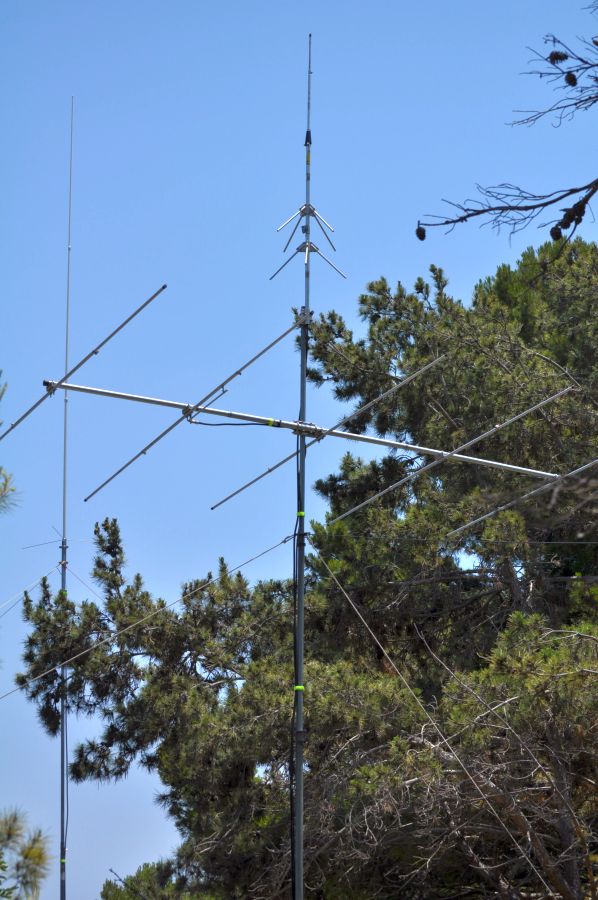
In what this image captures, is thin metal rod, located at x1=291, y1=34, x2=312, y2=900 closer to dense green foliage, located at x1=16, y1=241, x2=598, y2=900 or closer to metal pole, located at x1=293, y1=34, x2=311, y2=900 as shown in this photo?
metal pole, located at x1=293, y1=34, x2=311, y2=900

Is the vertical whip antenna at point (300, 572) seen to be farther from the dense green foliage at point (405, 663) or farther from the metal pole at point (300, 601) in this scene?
the dense green foliage at point (405, 663)

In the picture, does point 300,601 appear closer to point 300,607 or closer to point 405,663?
point 300,607

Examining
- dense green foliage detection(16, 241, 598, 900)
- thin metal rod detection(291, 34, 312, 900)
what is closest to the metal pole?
thin metal rod detection(291, 34, 312, 900)

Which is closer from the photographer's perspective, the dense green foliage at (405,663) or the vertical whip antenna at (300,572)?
the vertical whip antenna at (300,572)

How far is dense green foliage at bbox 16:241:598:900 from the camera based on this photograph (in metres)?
9.03

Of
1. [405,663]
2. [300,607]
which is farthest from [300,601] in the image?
[405,663]

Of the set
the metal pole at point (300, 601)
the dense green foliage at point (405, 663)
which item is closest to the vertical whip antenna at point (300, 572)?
the metal pole at point (300, 601)

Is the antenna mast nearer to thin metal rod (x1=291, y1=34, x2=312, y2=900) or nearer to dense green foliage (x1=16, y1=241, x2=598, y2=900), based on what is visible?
thin metal rod (x1=291, y1=34, x2=312, y2=900)

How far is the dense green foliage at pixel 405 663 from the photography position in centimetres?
903

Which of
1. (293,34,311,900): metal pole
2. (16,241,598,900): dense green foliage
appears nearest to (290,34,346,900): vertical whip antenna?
(293,34,311,900): metal pole

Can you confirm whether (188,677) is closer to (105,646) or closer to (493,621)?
(105,646)

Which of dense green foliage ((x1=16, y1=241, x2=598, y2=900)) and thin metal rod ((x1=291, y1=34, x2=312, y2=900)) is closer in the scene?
thin metal rod ((x1=291, y1=34, x2=312, y2=900))

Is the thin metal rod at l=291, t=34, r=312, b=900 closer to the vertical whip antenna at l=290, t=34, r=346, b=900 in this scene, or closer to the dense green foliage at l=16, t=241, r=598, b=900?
the vertical whip antenna at l=290, t=34, r=346, b=900

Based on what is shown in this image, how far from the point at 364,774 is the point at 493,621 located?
3.01m
